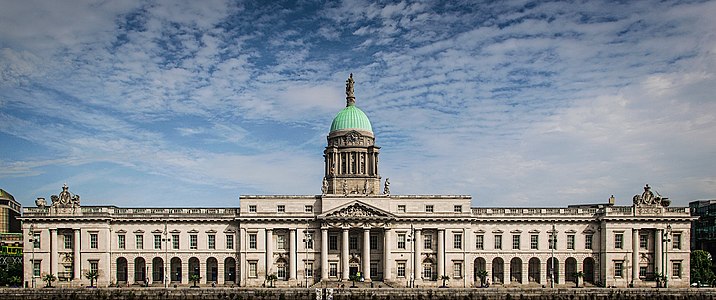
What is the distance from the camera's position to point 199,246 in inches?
3691

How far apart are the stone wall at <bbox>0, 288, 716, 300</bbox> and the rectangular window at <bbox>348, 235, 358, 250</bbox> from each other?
46.1ft

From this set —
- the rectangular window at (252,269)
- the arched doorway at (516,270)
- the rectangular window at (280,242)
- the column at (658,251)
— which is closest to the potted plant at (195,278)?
the rectangular window at (252,269)

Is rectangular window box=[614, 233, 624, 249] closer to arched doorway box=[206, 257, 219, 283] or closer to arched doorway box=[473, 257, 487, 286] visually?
arched doorway box=[473, 257, 487, 286]

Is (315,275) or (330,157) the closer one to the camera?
(315,275)

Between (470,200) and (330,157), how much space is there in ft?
75.5

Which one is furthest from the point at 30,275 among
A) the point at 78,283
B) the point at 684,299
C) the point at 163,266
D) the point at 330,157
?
the point at 684,299

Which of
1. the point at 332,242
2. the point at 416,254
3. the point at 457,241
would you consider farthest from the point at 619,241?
the point at 332,242

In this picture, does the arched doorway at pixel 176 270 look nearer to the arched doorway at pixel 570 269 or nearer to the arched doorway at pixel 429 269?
the arched doorway at pixel 429 269

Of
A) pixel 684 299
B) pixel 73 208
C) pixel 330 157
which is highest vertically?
pixel 330 157

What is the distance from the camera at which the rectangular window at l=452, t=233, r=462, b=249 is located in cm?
9394

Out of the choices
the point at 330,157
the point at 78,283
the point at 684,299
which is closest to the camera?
the point at 684,299

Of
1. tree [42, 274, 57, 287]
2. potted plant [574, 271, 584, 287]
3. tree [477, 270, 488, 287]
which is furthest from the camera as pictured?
potted plant [574, 271, 584, 287]

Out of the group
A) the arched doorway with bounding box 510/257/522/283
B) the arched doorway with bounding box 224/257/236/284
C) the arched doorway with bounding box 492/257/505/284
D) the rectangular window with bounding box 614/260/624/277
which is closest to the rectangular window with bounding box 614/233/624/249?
the rectangular window with bounding box 614/260/624/277

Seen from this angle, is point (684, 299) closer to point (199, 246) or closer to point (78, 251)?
point (199, 246)
